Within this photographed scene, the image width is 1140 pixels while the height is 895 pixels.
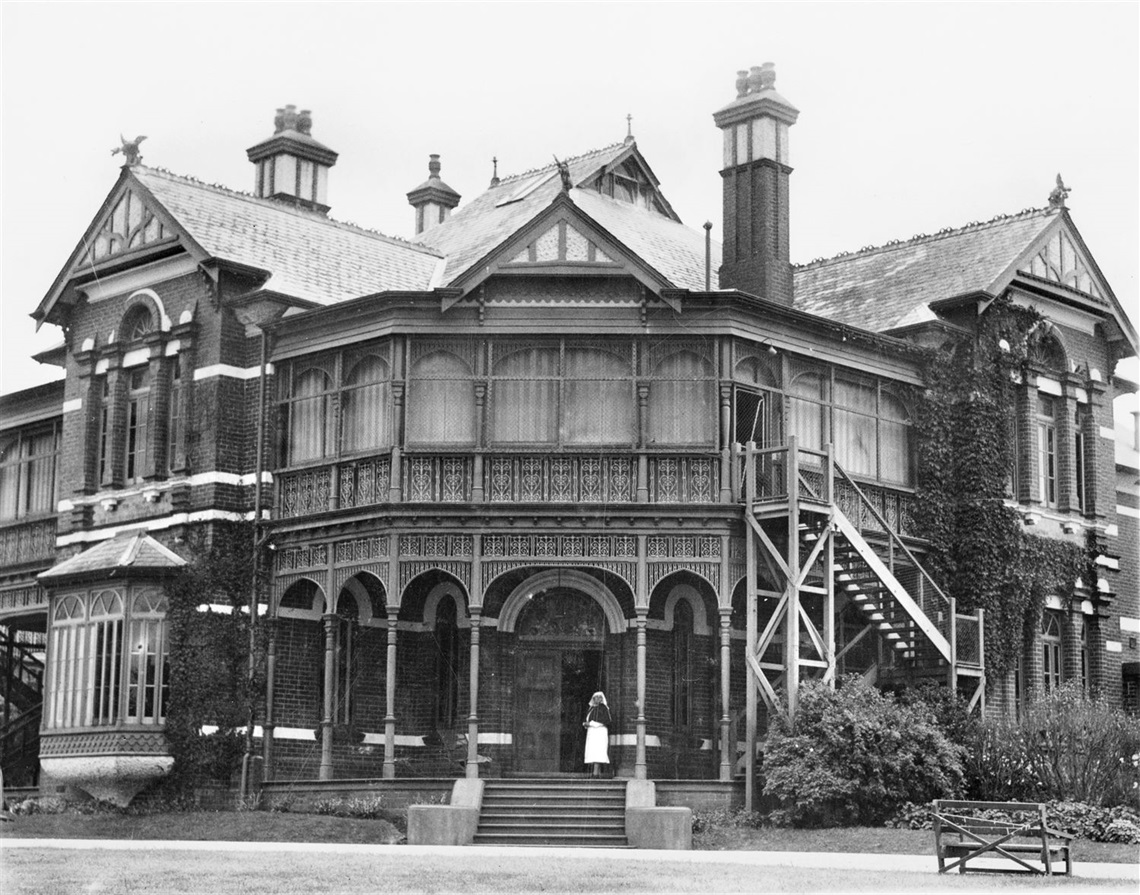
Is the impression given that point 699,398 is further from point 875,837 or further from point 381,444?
point 875,837

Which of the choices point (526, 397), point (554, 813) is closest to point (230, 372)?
point (526, 397)

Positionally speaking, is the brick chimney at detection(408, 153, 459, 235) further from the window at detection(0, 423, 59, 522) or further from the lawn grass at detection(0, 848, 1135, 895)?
the lawn grass at detection(0, 848, 1135, 895)

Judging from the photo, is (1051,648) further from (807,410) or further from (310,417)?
(310,417)

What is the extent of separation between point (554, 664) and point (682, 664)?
2.11m

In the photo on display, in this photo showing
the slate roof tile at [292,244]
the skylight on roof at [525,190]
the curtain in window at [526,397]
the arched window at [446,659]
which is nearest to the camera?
the curtain in window at [526,397]

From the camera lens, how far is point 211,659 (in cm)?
3158

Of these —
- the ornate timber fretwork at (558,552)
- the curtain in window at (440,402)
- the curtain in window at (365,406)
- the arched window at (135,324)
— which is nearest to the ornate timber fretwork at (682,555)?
the ornate timber fretwork at (558,552)

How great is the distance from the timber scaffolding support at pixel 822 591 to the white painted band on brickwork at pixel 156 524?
8.38 metres

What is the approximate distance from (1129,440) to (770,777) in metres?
43.3

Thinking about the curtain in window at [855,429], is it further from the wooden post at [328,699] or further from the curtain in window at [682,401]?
the wooden post at [328,699]

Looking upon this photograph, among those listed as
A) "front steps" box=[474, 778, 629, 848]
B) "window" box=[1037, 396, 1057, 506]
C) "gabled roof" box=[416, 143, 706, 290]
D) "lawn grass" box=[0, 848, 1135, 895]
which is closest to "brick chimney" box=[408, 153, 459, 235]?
"gabled roof" box=[416, 143, 706, 290]

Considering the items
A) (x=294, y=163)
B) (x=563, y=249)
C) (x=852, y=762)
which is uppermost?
(x=294, y=163)

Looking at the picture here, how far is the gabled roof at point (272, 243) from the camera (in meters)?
33.1

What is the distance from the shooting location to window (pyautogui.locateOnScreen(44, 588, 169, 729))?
31.5 m
